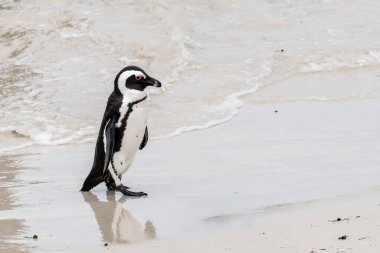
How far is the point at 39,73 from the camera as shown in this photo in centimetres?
1038

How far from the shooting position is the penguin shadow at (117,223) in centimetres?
485

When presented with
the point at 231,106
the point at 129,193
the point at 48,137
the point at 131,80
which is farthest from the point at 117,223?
the point at 231,106

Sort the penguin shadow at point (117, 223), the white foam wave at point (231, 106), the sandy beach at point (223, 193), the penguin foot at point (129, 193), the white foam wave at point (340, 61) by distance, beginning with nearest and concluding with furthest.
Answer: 1. the sandy beach at point (223, 193)
2. the penguin shadow at point (117, 223)
3. the penguin foot at point (129, 193)
4. the white foam wave at point (231, 106)
5. the white foam wave at point (340, 61)

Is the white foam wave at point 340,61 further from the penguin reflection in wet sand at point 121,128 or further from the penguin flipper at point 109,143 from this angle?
the penguin flipper at point 109,143

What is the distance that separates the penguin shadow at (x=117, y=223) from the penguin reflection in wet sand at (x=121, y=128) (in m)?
0.15

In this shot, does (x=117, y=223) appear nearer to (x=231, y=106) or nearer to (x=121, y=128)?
(x=121, y=128)

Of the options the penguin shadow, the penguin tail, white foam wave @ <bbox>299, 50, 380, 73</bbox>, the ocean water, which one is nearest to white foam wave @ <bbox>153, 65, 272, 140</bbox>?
the ocean water

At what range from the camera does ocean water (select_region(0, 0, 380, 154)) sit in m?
8.69

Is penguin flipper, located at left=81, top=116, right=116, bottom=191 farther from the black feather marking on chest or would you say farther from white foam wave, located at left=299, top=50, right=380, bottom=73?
white foam wave, located at left=299, top=50, right=380, bottom=73

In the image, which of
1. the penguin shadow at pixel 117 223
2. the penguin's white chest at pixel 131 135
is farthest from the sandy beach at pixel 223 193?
the penguin's white chest at pixel 131 135

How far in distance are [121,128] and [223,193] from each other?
85 cm

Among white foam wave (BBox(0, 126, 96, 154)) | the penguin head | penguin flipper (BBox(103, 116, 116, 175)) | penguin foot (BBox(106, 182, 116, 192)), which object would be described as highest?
the penguin head

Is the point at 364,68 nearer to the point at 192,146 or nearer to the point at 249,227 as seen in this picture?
the point at 192,146

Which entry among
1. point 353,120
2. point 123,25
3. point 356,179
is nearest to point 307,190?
point 356,179
